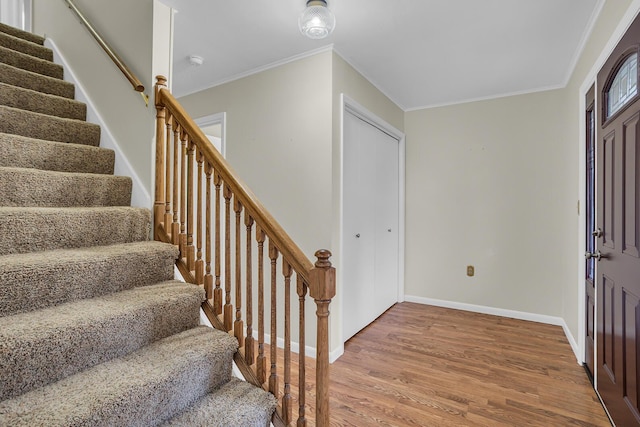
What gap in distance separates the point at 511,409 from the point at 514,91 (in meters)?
2.90

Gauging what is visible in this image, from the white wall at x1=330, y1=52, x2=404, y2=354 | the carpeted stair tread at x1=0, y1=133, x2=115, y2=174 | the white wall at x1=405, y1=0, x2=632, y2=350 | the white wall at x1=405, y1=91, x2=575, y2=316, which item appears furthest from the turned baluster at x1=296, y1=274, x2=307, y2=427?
the white wall at x1=405, y1=91, x2=575, y2=316

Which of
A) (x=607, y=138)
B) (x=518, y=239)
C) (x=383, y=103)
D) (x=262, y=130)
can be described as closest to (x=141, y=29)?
(x=262, y=130)

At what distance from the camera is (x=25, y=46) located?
2.36 metres

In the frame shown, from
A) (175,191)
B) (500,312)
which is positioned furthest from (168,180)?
(500,312)

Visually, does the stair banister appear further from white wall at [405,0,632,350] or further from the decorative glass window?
white wall at [405,0,632,350]

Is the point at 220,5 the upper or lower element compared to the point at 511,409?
upper

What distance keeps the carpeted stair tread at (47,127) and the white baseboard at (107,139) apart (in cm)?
8

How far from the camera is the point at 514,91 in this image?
3277 mm

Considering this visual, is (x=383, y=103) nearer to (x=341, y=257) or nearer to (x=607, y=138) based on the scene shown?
(x=341, y=257)

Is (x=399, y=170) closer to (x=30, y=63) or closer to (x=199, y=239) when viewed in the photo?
(x=199, y=239)

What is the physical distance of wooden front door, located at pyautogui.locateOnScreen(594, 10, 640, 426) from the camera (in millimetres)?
1431

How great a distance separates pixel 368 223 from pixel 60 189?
7.68 ft

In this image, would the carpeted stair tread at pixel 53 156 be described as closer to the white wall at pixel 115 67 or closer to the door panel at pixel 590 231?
the white wall at pixel 115 67

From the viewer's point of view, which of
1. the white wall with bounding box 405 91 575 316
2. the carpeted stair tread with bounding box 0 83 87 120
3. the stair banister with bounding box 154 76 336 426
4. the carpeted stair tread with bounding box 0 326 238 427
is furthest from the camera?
the white wall with bounding box 405 91 575 316
